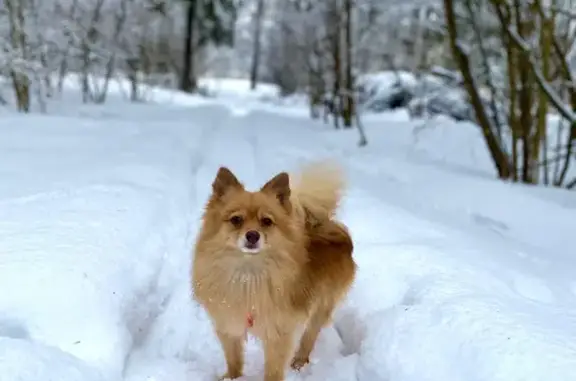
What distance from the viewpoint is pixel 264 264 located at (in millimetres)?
3326

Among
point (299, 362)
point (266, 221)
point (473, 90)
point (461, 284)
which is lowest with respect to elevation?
point (299, 362)

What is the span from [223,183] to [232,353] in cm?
97

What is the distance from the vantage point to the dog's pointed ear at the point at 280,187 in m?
3.38

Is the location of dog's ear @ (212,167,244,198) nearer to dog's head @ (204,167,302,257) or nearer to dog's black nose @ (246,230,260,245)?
dog's head @ (204,167,302,257)

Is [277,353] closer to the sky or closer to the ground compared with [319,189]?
closer to the ground

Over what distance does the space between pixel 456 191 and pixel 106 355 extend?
6299mm

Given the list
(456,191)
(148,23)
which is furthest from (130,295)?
(148,23)

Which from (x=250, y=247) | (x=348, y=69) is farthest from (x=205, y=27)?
(x=250, y=247)

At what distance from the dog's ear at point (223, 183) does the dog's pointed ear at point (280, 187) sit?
0.15 m

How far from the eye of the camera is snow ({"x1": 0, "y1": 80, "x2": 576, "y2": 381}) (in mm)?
3553

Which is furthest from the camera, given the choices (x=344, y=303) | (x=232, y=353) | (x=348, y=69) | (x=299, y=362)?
(x=348, y=69)

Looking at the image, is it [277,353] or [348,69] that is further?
[348,69]

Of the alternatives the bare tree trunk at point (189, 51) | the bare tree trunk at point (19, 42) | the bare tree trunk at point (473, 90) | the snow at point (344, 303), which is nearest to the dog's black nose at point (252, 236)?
the snow at point (344, 303)

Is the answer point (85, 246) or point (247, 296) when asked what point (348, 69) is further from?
point (247, 296)
